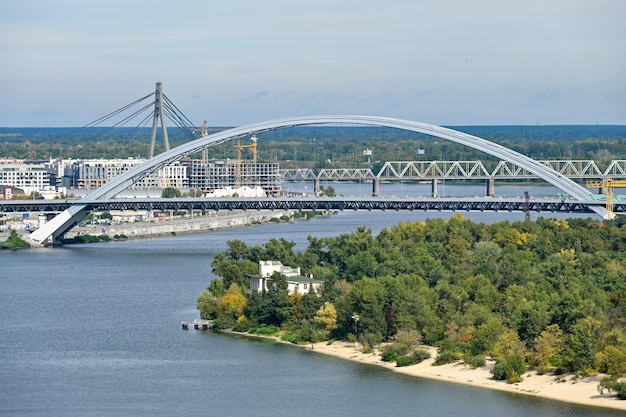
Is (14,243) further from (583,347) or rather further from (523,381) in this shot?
(583,347)

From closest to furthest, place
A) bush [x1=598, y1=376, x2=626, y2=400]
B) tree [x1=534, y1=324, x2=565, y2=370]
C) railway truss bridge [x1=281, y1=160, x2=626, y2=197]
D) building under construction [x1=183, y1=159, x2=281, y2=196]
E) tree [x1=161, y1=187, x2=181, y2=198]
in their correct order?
1. bush [x1=598, y1=376, x2=626, y2=400]
2. tree [x1=534, y1=324, x2=565, y2=370]
3. railway truss bridge [x1=281, y1=160, x2=626, y2=197]
4. tree [x1=161, y1=187, x2=181, y2=198]
5. building under construction [x1=183, y1=159, x2=281, y2=196]

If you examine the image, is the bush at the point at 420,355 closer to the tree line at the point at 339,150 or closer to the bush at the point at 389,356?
the bush at the point at 389,356

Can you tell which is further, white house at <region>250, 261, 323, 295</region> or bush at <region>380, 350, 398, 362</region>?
white house at <region>250, 261, 323, 295</region>

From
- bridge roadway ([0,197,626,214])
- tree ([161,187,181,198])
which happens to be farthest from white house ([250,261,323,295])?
tree ([161,187,181,198])

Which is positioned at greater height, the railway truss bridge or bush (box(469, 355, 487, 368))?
the railway truss bridge

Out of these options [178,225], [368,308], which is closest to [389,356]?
[368,308]

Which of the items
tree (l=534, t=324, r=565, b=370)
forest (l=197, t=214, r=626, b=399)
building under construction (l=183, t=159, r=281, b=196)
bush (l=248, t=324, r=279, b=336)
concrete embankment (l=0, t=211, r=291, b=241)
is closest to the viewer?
tree (l=534, t=324, r=565, b=370)

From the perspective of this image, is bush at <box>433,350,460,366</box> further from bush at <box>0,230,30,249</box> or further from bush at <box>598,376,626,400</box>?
bush at <box>0,230,30,249</box>
